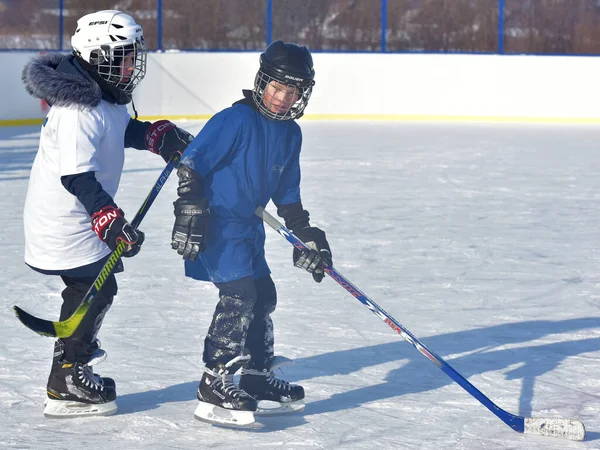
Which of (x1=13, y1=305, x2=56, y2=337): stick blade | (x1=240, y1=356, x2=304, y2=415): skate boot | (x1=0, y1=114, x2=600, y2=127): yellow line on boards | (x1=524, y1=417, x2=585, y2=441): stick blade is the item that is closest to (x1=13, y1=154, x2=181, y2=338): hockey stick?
(x1=13, y1=305, x2=56, y2=337): stick blade

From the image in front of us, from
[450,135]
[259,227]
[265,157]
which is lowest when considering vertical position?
A: [450,135]

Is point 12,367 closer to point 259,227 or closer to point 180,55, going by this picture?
point 259,227

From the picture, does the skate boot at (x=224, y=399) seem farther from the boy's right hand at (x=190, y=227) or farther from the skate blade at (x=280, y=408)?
the boy's right hand at (x=190, y=227)

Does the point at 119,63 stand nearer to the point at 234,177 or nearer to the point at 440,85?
the point at 234,177

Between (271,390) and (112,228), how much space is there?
673 mm

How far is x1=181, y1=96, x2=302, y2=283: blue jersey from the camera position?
2.65 metres

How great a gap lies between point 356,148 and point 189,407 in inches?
263

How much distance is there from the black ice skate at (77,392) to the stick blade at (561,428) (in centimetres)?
110

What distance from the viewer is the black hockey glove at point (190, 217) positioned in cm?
256

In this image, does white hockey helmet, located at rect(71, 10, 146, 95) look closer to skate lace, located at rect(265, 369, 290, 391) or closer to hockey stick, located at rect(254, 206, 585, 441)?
hockey stick, located at rect(254, 206, 585, 441)

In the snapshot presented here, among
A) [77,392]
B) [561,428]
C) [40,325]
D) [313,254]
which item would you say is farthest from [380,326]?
[40,325]

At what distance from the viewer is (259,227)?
Result: 2795mm

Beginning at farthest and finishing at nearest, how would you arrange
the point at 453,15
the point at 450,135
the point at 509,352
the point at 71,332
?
the point at 453,15
the point at 450,135
the point at 509,352
the point at 71,332

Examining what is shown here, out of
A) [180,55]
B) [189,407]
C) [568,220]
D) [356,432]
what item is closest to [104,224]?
[189,407]
